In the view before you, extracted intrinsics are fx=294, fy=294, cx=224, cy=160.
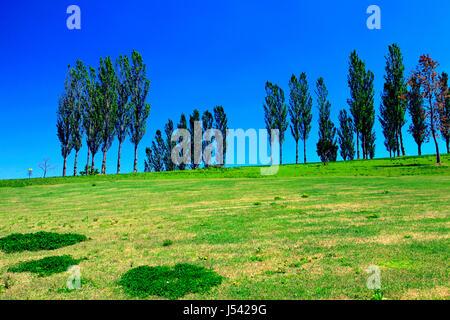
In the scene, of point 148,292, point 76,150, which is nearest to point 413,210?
point 148,292

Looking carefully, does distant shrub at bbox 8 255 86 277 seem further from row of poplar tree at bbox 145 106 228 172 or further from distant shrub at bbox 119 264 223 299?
row of poplar tree at bbox 145 106 228 172

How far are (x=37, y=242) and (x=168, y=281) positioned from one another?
199 inches

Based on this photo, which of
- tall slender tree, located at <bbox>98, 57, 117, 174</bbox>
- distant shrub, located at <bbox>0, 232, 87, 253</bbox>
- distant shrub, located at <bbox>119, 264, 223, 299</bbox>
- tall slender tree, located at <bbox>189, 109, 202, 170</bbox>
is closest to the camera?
distant shrub, located at <bbox>119, 264, 223, 299</bbox>

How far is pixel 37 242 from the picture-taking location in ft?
26.3

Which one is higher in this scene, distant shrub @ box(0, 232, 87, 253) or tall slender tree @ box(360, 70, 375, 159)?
tall slender tree @ box(360, 70, 375, 159)

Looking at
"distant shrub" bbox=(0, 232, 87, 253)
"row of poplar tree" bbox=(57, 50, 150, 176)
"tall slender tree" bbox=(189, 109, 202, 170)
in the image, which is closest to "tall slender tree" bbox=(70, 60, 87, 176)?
"row of poplar tree" bbox=(57, 50, 150, 176)

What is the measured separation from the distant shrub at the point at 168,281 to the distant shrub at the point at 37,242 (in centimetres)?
364

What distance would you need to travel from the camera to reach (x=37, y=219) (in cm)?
1229

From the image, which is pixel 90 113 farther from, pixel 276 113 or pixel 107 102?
pixel 276 113

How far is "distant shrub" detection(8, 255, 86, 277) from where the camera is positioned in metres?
5.90

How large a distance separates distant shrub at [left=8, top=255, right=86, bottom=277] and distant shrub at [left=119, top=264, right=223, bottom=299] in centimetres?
162

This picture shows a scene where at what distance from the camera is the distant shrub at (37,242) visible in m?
7.70

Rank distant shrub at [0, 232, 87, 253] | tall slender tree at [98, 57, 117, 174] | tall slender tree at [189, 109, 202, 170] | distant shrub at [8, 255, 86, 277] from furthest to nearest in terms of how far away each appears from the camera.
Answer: tall slender tree at [189, 109, 202, 170] < tall slender tree at [98, 57, 117, 174] < distant shrub at [0, 232, 87, 253] < distant shrub at [8, 255, 86, 277]

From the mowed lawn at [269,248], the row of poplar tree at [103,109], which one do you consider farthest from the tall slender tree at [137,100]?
the mowed lawn at [269,248]
